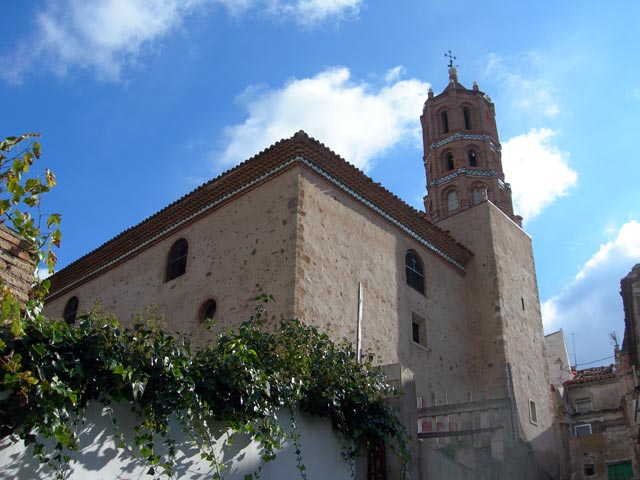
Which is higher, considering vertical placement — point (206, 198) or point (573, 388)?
point (206, 198)

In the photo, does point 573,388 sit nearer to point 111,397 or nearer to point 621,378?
point 621,378

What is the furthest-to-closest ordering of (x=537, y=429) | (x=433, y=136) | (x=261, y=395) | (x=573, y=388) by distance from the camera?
(x=433, y=136)
(x=573, y=388)
(x=537, y=429)
(x=261, y=395)

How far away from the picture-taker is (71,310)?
61.2ft

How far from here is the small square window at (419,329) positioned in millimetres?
15797

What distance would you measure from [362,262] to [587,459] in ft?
37.7

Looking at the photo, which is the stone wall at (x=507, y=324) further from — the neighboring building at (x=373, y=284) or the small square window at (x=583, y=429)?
the small square window at (x=583, y=429)

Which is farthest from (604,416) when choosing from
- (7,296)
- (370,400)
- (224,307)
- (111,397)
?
(7,296)

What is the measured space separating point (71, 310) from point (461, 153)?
14.5 meters

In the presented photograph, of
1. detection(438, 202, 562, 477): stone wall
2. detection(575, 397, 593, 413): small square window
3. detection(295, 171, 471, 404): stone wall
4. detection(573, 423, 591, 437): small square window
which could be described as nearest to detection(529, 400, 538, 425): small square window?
detection(438, 202, 562, 477): stone wall

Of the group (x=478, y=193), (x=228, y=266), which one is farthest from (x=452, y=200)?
(x=228, y=266)

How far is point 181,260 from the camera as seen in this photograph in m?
15.8

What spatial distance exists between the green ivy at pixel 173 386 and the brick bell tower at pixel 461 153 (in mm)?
15743

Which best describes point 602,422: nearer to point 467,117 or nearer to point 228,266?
point 467,117

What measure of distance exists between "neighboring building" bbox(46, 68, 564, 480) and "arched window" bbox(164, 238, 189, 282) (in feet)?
0.11
